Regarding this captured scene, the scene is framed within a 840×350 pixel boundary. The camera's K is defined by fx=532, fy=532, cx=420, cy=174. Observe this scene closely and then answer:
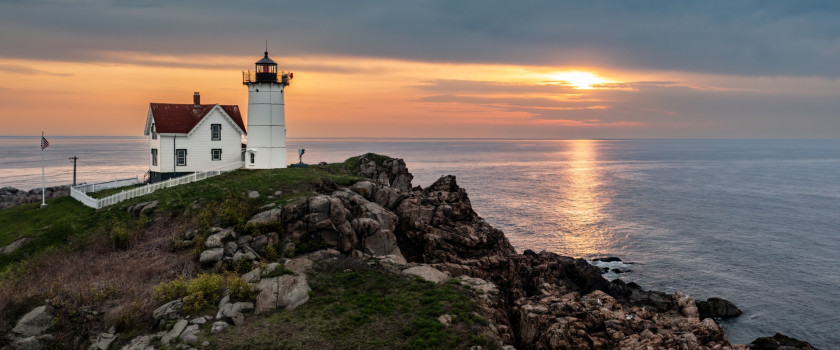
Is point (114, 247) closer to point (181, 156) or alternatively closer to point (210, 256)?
point (210, 256)

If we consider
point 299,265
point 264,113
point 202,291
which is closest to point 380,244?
point 299,265

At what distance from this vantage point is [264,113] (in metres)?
49.2

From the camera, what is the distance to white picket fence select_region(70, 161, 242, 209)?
3784 centimetres

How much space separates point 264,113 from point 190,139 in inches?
281

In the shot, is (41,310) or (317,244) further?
(317,244)

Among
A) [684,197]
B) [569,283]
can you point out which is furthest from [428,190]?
[684,197]

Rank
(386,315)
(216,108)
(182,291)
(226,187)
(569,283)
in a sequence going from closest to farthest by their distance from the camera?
(386,315) → (182,291) → (226,187) → (569,283) → (216,108)

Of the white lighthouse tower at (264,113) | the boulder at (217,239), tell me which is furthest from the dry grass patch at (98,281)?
the white lighthouse tower at (264,113)

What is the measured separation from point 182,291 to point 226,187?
15.0 metres

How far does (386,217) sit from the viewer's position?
34750mm

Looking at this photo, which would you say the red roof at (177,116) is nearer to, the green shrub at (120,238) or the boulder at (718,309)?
the green shrub at (120,238)

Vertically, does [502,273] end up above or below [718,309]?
above

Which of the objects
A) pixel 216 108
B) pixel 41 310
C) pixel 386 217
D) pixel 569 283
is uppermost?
pixel 216 108

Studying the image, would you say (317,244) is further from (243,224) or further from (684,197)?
(684,197)
